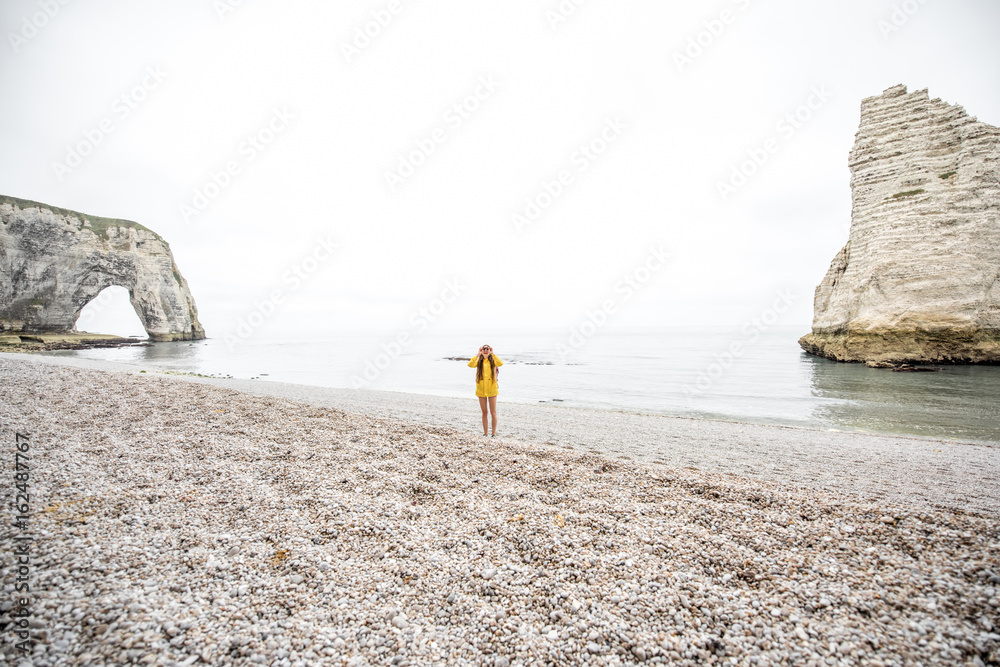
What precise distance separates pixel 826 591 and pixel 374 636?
4.13 metres

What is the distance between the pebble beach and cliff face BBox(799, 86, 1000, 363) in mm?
35772

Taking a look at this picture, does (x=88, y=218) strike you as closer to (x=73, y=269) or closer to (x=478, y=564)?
(x=73, y=269)

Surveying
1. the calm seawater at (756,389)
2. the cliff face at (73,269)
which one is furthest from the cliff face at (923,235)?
the cliff face at (73,269)

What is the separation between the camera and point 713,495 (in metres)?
5.89

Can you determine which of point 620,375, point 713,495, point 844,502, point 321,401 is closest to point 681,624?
point 713,495

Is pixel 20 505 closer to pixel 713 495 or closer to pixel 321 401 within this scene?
pixel 713 495

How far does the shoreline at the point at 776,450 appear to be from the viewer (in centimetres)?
726

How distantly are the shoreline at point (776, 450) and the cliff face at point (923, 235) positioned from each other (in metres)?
28.3

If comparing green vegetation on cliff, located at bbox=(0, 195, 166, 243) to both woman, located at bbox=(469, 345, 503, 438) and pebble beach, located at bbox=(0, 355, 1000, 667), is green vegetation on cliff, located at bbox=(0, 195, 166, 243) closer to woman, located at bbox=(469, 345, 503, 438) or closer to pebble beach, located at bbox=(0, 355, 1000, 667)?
pebble beach, located at bbox=(0, 355, 1000, 667)

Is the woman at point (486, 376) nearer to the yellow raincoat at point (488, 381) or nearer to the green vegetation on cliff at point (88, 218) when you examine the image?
the yellow raincoat at point (488, 381)

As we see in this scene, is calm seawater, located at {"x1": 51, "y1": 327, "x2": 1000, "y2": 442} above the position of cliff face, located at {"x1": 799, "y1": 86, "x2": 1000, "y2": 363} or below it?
below

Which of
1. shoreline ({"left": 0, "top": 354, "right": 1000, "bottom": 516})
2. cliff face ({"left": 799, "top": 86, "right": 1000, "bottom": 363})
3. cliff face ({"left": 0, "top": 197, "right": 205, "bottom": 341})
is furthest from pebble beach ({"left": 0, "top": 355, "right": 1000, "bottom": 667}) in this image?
cliff face ({"left": 0, "top": 197, "right": 205, "bottom": 341})

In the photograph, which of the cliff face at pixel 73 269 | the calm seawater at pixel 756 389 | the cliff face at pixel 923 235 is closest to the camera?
the calm seawater at pixel 756 389

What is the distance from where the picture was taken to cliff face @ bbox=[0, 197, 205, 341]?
51375 mm
